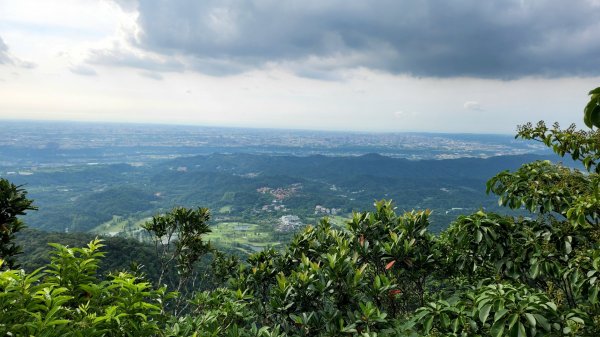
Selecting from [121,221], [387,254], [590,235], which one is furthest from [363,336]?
[121,221]

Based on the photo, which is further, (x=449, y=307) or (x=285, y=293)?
(x=285, y=293)

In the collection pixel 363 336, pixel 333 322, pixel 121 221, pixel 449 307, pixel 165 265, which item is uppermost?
pixel 449 307

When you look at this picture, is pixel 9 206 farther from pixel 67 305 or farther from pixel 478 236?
pixel 478 236

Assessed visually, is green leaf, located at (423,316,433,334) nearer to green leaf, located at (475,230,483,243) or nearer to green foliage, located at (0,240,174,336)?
green leaf, located at (475,230,483,243)

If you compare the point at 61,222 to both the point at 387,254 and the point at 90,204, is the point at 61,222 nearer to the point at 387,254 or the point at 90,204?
the point at 90,204

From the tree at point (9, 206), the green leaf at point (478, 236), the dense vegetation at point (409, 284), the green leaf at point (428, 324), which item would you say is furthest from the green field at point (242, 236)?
the green leaf at point (428, 324)

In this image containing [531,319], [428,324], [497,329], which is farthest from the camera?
[428,324]

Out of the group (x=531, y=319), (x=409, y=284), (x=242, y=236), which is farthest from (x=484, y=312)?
(x=242, y=236)

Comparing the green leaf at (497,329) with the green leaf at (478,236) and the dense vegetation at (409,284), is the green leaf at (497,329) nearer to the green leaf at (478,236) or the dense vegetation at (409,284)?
the dense vegetation at (409,284)

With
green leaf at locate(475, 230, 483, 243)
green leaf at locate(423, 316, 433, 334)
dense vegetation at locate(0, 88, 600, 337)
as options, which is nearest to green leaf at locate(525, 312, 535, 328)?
dense vegetation at locate(0, 88, 600, 337)
